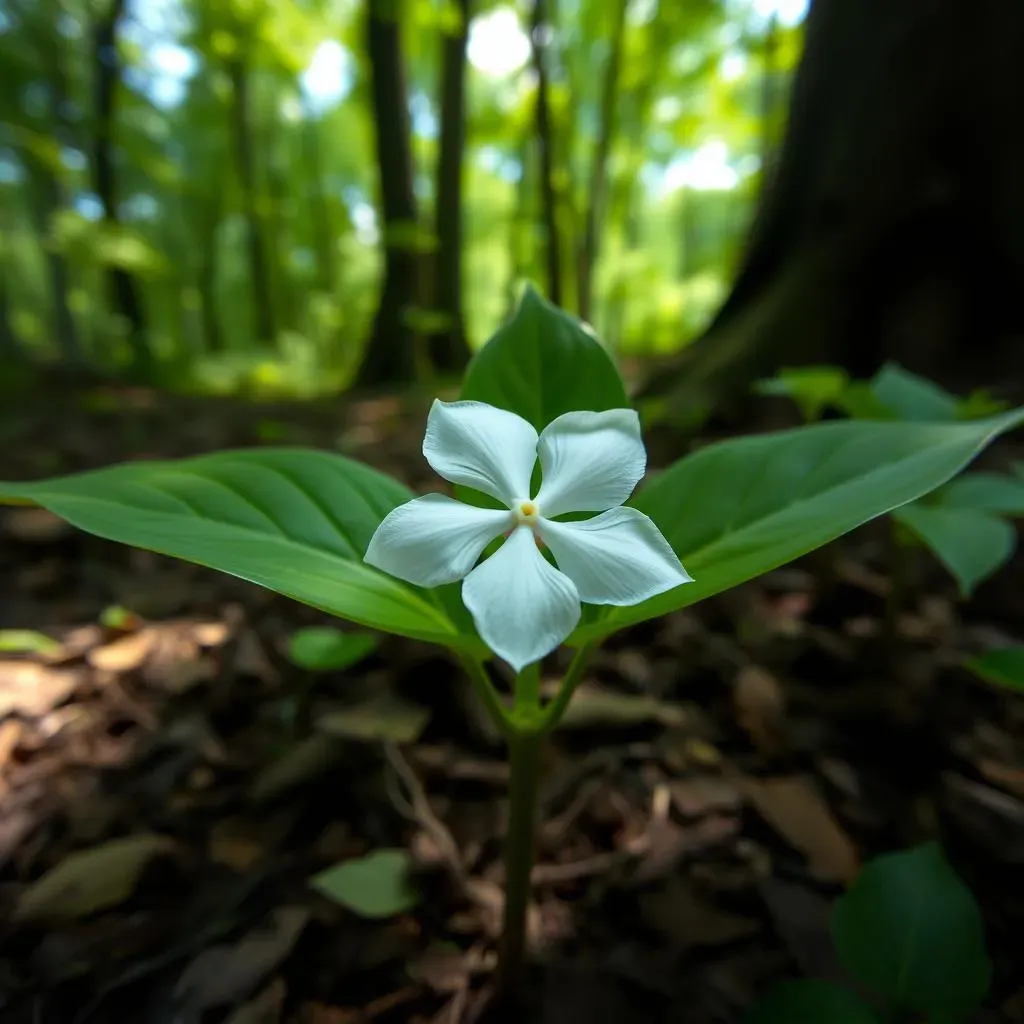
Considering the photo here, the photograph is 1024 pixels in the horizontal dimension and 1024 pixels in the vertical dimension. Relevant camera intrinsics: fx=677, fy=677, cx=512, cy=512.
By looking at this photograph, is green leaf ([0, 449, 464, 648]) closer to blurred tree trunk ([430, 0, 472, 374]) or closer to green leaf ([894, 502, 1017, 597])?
green leaf ([894, 502, 1017, 597])

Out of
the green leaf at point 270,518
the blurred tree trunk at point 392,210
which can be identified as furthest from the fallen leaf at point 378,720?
the blurred tree trunk at point 392,210

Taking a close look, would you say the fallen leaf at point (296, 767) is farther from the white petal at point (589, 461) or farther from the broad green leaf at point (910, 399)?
the broad green leaf at point (910, 399)

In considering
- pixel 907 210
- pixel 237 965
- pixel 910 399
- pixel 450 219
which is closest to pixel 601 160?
pixel 450 219

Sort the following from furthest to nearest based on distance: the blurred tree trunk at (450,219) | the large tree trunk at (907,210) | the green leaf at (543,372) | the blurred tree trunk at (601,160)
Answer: the blurred tree trunk at (450,219) → the blurred tree trunk at (601,160) → the large tree trunk at (907,210) → the green leaf at (543,372)

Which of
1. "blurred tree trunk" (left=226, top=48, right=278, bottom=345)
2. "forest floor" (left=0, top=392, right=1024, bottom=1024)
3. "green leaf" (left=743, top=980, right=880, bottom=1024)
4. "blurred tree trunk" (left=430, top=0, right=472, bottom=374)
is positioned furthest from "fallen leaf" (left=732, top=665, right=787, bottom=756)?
"blurred tree trunk" (left=226, top=48, right=278, bottom=345)

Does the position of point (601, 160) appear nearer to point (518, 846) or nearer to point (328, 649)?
point (328, 649)

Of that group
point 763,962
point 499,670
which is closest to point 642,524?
point 763,962

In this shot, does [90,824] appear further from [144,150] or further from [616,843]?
[144,150]
